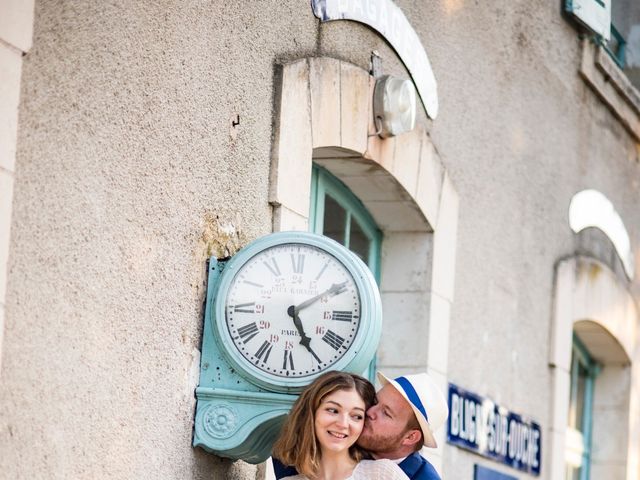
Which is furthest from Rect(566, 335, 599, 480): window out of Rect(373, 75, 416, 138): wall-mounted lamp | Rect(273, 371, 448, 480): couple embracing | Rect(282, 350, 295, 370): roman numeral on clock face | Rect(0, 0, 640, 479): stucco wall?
Rect(282, 350, 295, 370): roman numeral on clock face

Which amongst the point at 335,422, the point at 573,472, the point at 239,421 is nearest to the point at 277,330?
the point at 239,421

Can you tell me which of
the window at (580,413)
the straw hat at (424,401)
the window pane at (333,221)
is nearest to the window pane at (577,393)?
the window at (580,413)

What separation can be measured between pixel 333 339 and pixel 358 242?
225cm

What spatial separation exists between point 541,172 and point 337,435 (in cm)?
433

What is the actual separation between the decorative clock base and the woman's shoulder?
12.7 inches

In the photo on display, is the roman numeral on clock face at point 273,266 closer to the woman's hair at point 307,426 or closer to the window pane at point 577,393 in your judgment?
the woman's hair at point 307,426

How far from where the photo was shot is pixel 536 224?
874 cm

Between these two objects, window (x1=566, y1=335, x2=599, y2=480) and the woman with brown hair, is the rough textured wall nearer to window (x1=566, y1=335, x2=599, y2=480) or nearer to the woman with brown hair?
the woman with brown hair

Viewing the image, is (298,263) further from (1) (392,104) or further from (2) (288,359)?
(1) (392,104)

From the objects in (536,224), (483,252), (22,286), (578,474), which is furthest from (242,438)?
(578,474)

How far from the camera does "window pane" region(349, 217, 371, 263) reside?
284 inches

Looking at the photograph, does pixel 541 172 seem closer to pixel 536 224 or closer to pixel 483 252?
pixel 536 224

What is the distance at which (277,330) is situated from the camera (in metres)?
5.08

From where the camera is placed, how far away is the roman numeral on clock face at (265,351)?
507 cm
